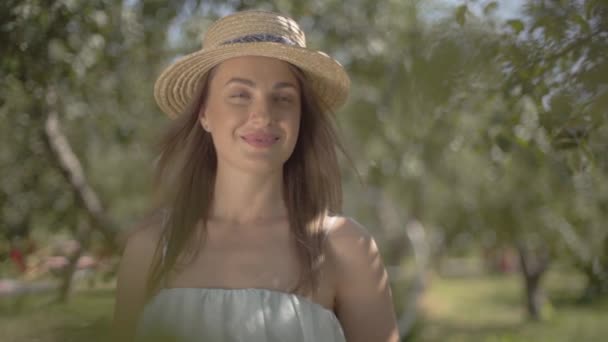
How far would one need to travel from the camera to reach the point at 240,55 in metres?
2.04

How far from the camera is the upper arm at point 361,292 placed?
6.62ft

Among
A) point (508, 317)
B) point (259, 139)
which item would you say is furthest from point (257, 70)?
point (508, 317)

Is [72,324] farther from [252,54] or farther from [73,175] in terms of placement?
[73,175]

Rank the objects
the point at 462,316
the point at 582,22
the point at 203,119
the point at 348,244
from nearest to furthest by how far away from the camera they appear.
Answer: the point at 582,22 < the point at 348,244 < the point at 203,119 < the point at 462,316

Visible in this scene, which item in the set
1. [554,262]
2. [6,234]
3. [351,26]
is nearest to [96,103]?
[6,234]

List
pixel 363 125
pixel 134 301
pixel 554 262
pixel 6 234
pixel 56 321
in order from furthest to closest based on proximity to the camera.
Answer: pixel 554 262, pixel 363 125, pixel 6 234, pixel 134 301, pixel 56 321

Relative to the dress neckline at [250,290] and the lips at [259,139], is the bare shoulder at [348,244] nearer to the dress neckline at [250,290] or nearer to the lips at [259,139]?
the dress neckline at [250,290]

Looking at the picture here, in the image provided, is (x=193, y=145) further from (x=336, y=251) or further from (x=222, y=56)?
(x=336, y=251)

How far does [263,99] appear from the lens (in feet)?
6.55

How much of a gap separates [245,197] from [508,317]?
10594mm

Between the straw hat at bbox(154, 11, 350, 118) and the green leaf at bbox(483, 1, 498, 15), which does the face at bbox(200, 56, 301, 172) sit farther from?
the green leaf at bbox(483, 1, 498, 15)

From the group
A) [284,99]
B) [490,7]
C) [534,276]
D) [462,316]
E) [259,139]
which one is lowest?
[462,316]

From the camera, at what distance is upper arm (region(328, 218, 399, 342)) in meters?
2.02

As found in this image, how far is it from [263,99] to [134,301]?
737mm
